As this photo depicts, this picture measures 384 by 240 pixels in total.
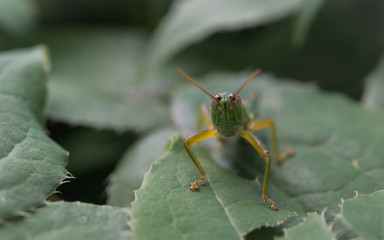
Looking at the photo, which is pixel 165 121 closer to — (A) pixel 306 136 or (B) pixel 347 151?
(A) pixel 306 136

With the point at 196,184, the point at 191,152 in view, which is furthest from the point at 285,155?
the point at 196,184

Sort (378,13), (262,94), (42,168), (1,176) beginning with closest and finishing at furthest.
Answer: (1,176), (42,168), (262,94), (378,13)

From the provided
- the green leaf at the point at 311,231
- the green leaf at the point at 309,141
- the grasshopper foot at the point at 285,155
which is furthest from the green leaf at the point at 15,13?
the green leaf at the point at 311,231

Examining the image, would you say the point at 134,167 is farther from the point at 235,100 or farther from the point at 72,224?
the point at 72,224

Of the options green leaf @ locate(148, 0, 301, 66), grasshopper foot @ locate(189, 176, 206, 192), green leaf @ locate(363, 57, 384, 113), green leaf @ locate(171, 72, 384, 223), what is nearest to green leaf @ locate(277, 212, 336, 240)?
green leaf @ locate(171, 72, 384, 223)

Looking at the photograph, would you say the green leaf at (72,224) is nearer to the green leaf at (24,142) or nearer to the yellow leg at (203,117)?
the green leaf at (24,142)

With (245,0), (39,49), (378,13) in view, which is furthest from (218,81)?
(378,13)
